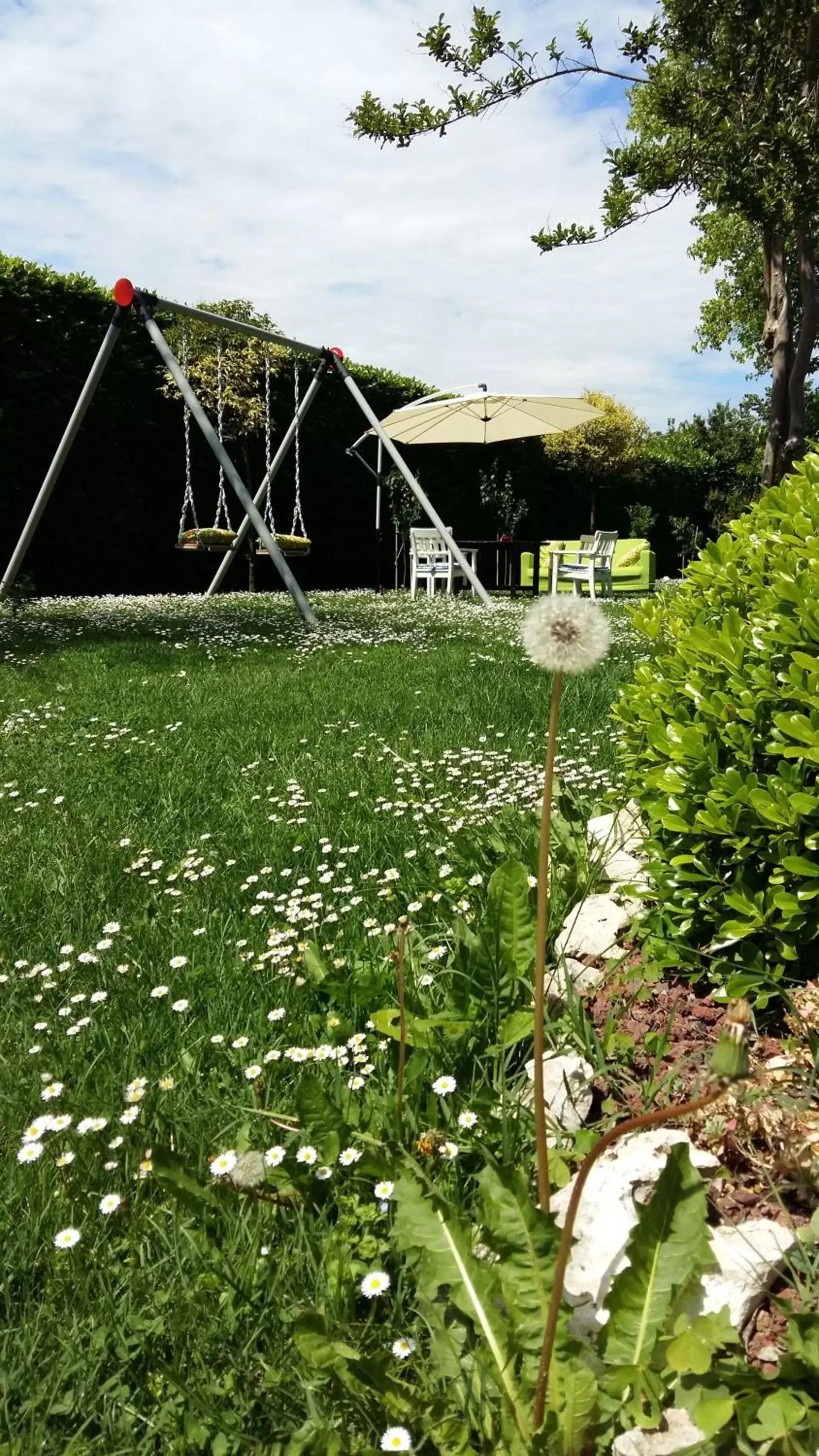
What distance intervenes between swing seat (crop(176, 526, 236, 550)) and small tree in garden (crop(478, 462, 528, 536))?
1038 cm

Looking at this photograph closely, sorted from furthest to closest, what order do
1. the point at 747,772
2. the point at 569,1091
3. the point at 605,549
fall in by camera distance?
the point at 605,549
the point at 747,772
the point at 569,1091

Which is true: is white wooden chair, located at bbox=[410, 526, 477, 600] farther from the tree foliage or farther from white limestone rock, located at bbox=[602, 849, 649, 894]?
white limestone rock, located at bbox=[602, 849, 649, 894]

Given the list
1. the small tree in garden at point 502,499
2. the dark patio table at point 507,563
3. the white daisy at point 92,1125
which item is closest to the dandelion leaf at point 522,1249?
the white daisy at point 92,1125

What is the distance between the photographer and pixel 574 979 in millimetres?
2031

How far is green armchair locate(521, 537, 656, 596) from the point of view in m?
17.9

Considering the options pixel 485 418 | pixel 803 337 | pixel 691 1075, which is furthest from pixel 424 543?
pixel 691 1075

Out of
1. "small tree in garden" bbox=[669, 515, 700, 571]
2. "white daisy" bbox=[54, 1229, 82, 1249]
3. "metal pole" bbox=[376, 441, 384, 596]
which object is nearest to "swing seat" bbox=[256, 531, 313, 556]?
"metal pole" bbox=[376, 441, 384, 596]

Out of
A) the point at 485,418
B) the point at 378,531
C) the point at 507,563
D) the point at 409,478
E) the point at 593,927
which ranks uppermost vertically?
the point at 485,418

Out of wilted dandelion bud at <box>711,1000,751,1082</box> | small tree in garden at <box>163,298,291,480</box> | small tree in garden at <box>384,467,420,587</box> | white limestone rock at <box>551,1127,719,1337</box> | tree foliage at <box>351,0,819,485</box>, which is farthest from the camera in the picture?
small tree in garden at <box>384,467,420,587</box>

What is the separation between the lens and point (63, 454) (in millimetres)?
9070

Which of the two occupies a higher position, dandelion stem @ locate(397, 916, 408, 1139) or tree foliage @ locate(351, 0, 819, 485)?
tree foliage @ locate(351, 0, 819, 485)

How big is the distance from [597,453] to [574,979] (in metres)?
22.7

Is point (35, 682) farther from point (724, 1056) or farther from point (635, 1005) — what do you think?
point (724, 1056)

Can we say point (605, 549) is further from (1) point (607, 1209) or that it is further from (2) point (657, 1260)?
(2) point (657, 1260)
